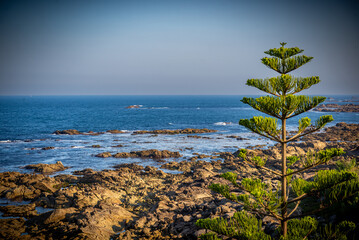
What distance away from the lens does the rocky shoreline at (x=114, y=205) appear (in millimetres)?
11875

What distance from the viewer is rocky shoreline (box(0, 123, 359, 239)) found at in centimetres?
1188

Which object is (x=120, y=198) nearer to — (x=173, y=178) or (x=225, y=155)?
(x=173, y=178)

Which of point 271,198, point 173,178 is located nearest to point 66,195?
point 173,178

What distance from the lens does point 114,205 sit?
14.4 m

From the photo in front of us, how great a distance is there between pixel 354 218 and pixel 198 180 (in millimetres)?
10934

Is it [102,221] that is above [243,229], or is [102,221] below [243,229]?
below

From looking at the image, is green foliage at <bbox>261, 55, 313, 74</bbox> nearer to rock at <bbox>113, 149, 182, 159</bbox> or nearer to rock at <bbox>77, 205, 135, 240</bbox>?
rock at <bbox>77, 205, 135, 240</bbox>

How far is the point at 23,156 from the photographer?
3059 centimetres

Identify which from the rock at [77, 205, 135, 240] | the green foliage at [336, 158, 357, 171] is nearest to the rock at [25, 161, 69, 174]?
the rock at [77, 205, 135, 240]

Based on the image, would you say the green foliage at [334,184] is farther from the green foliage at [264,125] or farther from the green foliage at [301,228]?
the green foliage at [264,125]

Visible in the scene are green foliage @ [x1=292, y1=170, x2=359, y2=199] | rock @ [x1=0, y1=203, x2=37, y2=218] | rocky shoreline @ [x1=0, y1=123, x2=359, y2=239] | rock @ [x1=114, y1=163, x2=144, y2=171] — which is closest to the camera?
green foliage @ [x1=292, y1=170, x2=359, y2=199]

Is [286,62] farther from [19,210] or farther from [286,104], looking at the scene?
[19,210]

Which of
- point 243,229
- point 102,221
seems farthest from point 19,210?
point 243,229

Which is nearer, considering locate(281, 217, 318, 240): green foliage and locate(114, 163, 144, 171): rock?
locate(281, 217, 318, 240): green foliage
